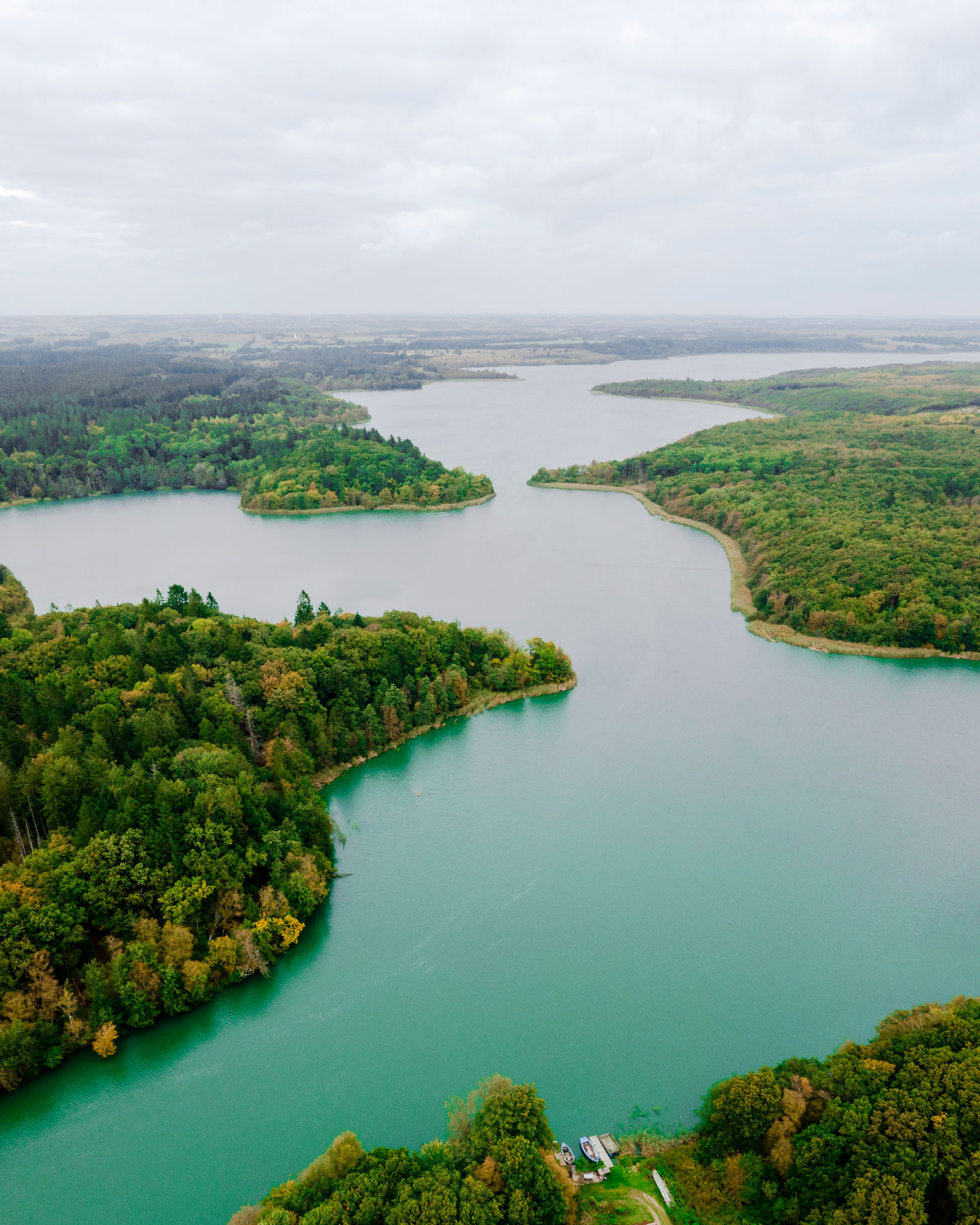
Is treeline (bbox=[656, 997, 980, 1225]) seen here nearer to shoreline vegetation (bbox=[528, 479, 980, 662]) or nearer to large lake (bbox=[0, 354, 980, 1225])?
large lake (bbox=[0, 354, 980, 1225])

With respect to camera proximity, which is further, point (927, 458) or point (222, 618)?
point (927, 458)

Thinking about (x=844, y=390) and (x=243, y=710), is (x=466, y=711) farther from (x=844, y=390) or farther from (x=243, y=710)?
(x=844, y=390)

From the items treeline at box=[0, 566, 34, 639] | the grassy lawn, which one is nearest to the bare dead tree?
the grassy lawn

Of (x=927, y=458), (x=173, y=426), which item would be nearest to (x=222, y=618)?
(x=927, y=458)

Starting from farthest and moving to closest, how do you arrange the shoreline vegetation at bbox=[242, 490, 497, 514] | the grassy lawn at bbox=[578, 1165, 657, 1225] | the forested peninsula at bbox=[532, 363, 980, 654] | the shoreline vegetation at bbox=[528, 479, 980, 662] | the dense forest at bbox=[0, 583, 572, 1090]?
the shoreline vegetation at bbox=[242, 490, 497, 514] < the forested peninsula at bbox=[532, 363, 980, 654] < the shoreline vegetation at bbox=[528, 479, 980, 662] < the dense forest at bbox=[0, 583, 572, 1090] < the grassy lawn at bbox=[578, 1165, 657, 1225]

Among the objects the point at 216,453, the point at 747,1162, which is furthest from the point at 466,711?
the point at 216,453

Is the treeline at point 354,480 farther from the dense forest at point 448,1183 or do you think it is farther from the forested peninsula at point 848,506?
the dense forest at point 448,1183

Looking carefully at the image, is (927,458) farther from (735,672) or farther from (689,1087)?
(689,1087)
